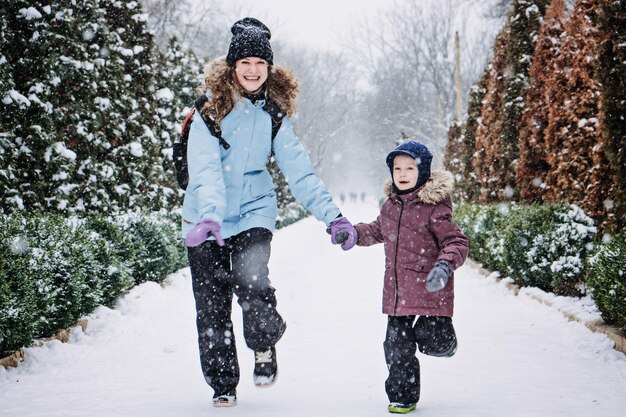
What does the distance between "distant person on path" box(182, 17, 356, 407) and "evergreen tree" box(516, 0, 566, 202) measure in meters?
7.48

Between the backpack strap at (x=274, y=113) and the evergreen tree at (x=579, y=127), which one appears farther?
the evergreen tree at (x=579, y=127)

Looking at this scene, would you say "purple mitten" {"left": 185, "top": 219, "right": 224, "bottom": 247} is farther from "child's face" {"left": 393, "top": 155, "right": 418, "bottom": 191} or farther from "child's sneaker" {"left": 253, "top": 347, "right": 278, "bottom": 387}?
"child's face" {"left": 393, "top": 155, "right": 418, "bottom": 191}

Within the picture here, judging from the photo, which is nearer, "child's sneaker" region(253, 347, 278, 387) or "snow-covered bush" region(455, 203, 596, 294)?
"child's sneaker" region(253, 347, 278, 387)

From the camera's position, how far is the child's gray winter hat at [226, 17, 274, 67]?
363 centimetres

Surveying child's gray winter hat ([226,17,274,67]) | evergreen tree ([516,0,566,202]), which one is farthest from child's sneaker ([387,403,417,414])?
evergreen tree ([516,0,566,202])

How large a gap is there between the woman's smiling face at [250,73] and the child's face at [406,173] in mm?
968

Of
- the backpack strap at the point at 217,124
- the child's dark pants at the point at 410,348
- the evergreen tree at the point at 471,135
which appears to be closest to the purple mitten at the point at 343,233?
the child's dark pants at the point at 410,348

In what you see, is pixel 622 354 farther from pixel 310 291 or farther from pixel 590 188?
pixel 310 291

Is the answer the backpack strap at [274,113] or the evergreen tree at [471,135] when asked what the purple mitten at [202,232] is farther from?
the evergreen tree at [471,135]

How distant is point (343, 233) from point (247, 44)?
1249 mm

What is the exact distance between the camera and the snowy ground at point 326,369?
142 inches

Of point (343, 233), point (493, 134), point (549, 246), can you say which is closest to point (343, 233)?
point (343, 233)

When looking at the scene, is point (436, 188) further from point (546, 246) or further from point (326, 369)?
point (546, 246)

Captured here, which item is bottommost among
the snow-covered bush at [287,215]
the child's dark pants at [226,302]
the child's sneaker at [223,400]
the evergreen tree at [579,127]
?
the child's sneaker at [223,400]
